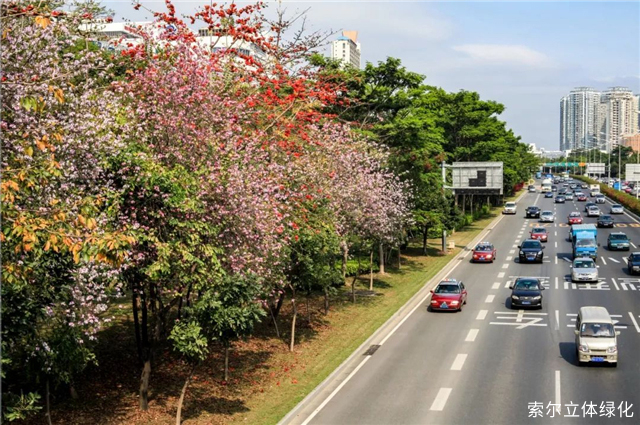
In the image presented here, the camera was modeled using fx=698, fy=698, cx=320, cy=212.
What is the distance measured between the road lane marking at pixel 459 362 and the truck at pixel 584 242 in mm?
29958

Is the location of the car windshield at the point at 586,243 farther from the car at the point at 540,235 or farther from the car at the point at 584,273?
the car at the point at 584,273

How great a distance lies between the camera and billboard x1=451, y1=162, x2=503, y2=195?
63.5 metres

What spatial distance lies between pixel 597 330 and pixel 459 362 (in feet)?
16.9

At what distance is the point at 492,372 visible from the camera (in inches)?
974

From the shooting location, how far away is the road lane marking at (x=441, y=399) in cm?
2083

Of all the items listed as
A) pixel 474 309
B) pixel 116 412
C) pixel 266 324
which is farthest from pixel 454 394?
pixel 474 309

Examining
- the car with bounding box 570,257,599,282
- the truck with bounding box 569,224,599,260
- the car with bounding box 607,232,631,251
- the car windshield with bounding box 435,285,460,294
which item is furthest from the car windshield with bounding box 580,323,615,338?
the car with bounding box 607,232,631,251

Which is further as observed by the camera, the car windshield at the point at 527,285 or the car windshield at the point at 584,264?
the car windshield at the point at 584,264

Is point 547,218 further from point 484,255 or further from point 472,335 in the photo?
point 472,335

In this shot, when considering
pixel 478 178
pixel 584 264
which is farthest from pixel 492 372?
pixel 478 178

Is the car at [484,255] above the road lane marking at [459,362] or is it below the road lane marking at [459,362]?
above

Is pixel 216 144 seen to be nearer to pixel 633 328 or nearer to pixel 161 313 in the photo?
pixel 161 313

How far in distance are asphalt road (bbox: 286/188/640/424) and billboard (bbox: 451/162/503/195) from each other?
859 inches

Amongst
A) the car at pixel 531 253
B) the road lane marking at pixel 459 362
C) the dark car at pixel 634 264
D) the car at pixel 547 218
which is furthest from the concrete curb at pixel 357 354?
the car at pixel 547 218
